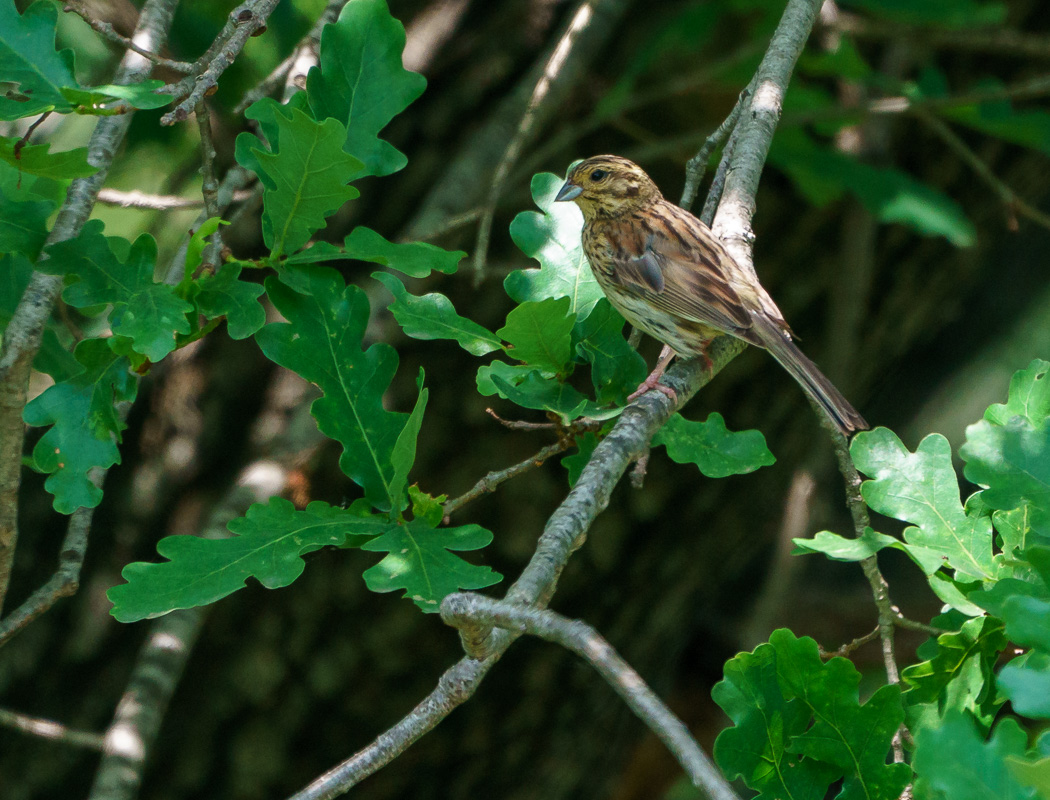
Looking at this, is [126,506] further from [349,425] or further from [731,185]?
[731,185]

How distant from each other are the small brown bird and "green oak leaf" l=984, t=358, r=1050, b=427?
0.58 metres

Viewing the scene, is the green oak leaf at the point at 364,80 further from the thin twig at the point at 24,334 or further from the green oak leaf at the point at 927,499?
the green oak leaf at the point at 927,499

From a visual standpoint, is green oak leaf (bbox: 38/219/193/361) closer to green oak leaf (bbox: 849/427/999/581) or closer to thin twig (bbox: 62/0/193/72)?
thin twig (bbox: 62/0/193/72)

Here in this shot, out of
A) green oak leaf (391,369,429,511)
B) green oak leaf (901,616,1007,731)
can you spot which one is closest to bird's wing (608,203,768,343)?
green oak leaf (391,369,429,511)

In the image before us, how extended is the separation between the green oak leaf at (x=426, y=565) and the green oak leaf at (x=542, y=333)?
0.38m

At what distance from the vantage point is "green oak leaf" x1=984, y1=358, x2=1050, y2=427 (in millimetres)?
2004

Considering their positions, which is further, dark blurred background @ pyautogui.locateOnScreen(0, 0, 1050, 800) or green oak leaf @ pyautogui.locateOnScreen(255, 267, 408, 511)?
dark blurred background @ pyautogui.locateOnScreen(0, 0, 1050, 800)

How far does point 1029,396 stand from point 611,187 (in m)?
2.14

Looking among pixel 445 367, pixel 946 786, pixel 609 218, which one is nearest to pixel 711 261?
pixel 609 218

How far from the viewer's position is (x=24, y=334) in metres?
2.21

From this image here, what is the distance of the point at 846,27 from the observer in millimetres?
4609

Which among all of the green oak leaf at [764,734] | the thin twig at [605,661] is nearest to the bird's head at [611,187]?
the green oak leaf at [764,734]

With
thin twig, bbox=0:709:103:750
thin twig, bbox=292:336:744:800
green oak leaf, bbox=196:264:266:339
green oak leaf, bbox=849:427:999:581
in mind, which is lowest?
green oak leaf, bbox=849:427:999:581

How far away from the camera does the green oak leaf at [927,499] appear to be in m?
1.92
